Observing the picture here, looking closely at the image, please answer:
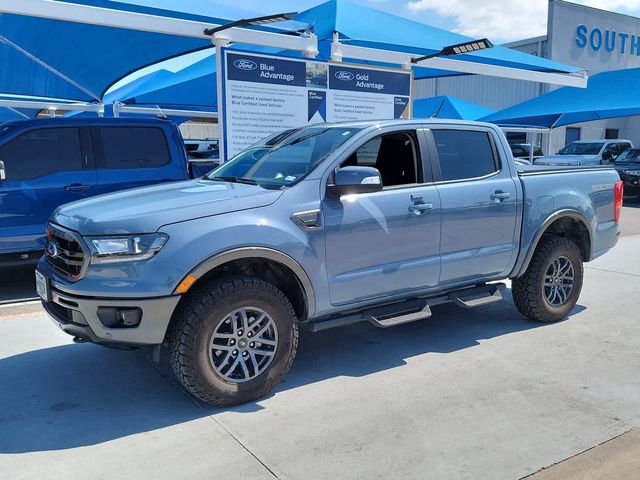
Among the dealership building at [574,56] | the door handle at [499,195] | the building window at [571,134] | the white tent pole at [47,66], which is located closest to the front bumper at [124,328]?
the door handle at [499,195]

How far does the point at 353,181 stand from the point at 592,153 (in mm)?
20983

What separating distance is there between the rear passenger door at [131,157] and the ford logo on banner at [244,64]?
1.37 metres

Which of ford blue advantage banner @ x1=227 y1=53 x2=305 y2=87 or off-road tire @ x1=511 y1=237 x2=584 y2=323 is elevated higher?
ford blue advantage banner @ x1=227 y1=53 x2=305 y2=87

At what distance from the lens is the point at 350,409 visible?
12.8 ft

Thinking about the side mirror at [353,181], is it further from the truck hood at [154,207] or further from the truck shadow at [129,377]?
the truck shadow at [129,377]

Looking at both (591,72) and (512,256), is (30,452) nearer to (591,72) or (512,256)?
(512,256)

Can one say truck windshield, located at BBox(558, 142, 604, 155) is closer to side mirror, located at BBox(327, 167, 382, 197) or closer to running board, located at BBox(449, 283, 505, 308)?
running board, located at BBox(449, 283, 505, 308)

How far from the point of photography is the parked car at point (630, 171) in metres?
18.7

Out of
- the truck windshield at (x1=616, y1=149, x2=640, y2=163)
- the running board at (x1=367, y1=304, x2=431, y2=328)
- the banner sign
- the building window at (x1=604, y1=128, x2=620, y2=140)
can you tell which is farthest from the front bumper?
the building window at (x1=604, y1=128, x2=620, y2=140)

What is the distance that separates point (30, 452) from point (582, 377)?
3818 mm

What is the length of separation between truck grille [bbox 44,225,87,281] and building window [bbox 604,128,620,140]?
122 ft

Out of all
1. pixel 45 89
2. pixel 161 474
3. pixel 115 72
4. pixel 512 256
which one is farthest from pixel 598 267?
pixel 45 89

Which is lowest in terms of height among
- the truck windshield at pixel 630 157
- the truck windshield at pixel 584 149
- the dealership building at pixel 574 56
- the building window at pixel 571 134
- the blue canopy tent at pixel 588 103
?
the truck windshield at pixel 630 157

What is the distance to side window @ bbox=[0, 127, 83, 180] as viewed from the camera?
6.81 m
